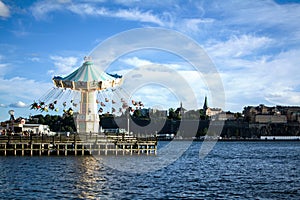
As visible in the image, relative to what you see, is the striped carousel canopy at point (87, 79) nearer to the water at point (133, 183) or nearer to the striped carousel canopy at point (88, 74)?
Answer: the striped carousel canopy at point (88, 74)

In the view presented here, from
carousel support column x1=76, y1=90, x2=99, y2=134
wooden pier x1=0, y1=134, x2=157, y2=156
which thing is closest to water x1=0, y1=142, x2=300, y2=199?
wooden pier x1=0, y1=134, x2=157, y2=156

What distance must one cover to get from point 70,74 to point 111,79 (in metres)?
5.52

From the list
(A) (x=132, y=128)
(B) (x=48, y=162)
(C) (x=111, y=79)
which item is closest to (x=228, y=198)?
(B) (x=48, y=162)

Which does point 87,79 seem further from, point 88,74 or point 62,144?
point 62,144

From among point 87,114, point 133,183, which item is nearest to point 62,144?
point 87,114

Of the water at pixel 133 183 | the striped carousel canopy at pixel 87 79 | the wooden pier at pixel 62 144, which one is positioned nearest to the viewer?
the water at pixel 133 183

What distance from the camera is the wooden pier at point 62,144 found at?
55.5 meters

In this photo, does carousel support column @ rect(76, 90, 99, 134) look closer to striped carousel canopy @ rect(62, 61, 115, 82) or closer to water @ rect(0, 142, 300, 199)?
striped carousel canopy @ rect(62, 61, 115, 82)

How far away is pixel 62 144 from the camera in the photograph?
55812 millimetres

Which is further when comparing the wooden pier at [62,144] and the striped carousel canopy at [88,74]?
the striped carousel canopy at [88,74]

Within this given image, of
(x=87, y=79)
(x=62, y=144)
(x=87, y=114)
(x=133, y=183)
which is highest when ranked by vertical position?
(x=87, y=79)

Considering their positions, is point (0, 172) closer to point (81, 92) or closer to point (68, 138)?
point (68, 138)

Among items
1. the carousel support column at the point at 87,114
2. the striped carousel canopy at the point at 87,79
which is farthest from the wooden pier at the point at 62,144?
the striped carousel canopy at the point at 87,79

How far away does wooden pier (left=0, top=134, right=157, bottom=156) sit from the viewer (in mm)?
55469
